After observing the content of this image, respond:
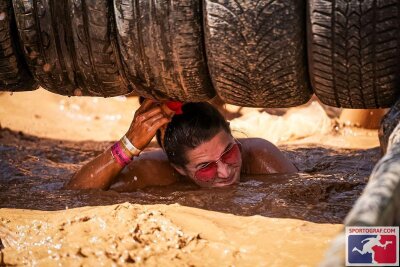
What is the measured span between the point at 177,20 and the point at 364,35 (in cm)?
81

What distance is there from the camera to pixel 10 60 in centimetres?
284

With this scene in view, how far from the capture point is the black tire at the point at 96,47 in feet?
8.64

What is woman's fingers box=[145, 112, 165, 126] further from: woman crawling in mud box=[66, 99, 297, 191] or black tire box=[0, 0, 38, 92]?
black tire box=[0, 0, 38, 92]

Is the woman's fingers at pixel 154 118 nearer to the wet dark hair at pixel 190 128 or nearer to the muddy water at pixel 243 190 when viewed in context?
the wet dark hair at pixel 190 128

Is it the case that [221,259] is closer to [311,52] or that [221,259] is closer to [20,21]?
[311,52]

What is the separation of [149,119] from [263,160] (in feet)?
3.20

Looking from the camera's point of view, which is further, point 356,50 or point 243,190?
point 243,190

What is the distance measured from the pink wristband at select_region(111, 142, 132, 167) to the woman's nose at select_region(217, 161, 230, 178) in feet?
1.99

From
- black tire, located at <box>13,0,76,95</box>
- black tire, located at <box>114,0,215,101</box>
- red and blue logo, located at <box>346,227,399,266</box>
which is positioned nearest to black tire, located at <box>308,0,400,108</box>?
black tire, located at <box>114,0,215,101</box>

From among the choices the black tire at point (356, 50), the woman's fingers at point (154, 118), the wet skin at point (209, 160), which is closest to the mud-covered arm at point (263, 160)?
the wet skin at point (209, 160)

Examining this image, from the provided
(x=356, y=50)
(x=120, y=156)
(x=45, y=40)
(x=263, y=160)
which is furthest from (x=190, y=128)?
(x=356, y=50)

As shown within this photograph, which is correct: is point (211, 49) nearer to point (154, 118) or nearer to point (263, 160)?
point (154, 118)

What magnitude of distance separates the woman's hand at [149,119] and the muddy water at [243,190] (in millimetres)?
374

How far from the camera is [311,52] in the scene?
2.41 metres
